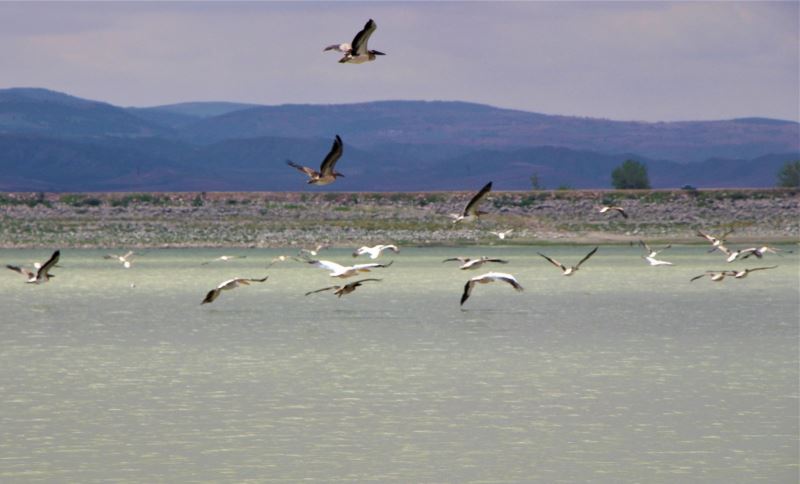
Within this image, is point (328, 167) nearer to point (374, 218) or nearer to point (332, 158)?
point (332, 158)

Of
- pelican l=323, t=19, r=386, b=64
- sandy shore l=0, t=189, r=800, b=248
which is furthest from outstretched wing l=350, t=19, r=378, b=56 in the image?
sandy shore l=0, t=189, r=800, b=248

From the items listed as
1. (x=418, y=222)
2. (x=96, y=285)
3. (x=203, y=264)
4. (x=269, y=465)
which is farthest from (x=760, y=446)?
(x=418, y=222)

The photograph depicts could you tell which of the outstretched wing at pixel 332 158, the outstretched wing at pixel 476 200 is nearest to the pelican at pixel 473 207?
the outstretched wing at pixel 476 200

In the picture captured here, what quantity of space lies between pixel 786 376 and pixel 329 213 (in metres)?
92.4

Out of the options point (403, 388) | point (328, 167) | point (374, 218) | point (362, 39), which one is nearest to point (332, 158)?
point (328, 167)

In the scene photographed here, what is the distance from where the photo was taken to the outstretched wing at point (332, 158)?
75.6 feet

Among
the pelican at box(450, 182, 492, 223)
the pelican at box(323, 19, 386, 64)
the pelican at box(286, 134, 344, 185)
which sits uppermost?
the pelican at box(323, 19, 386, 64)

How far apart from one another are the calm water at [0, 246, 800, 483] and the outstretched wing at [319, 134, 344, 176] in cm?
423

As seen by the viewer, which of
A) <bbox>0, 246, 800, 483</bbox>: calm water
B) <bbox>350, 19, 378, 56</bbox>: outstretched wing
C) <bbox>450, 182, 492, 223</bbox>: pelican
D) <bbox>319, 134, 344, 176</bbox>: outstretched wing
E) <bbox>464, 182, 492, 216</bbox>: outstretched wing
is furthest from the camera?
<bbox>450, 182, 492, 223</bbox>: pelican

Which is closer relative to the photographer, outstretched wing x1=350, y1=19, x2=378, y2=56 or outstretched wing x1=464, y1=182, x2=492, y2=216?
outstretched wing x1=350, y1=19, x2=378, y2=56

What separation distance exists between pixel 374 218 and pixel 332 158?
98897 mm

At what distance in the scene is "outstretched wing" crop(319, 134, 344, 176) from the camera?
75.6ft

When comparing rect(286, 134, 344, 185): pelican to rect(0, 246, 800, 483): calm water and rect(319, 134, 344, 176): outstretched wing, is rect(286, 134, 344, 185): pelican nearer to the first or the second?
rect(319, 134, 344, 176): outstretched wing

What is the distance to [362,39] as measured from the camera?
2161 cm
